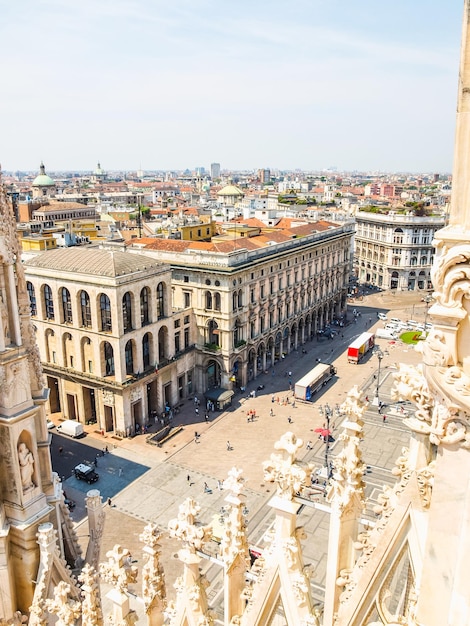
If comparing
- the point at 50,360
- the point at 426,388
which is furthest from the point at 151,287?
the point at 426,388

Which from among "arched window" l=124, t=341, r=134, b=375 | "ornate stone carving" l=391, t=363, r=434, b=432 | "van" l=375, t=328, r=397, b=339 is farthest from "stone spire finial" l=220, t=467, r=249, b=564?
"van" l=375, t=328, r=397, b=339

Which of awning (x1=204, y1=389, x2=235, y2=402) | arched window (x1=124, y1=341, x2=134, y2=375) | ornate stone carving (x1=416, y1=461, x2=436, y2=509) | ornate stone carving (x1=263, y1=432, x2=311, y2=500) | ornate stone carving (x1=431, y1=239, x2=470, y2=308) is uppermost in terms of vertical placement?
ornate stone carving (x1=431, y1=239, x2=470, y2=308)

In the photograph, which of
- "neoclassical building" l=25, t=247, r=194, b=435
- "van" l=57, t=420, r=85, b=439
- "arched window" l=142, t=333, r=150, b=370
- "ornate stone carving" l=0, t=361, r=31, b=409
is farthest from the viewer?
"arched window" l=142, t=333, r=150, b=370

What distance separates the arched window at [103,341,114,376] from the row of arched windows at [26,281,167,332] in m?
2.18

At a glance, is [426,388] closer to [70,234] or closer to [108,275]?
[108,275]

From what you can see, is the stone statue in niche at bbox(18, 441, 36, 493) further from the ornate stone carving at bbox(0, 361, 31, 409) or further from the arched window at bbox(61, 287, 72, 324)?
the arched window at bbox(61, 287, 72, 324)

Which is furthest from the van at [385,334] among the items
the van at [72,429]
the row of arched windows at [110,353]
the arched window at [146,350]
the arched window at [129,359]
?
the van at [72,429]

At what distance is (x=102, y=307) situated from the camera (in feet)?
182

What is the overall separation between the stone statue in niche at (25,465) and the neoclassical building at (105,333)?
41.0m

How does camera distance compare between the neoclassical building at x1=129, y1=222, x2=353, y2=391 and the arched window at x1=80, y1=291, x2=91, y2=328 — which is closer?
the arched window at x1=80, y1=291, x2=91, y2=328

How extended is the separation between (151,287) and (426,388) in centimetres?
5342

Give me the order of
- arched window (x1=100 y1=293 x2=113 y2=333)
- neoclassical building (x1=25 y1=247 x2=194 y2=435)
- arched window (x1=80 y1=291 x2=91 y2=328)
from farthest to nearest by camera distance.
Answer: arched window (x1=80 y1=291 x2=91 y2=328)
neoclassical building (x1=25 y1=247 x2=194 y2=435)
arched window (x1=100 y1=293 x2=113 y2=333)

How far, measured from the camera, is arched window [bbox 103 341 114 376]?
187 feet

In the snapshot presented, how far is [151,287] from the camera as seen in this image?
5844cm
